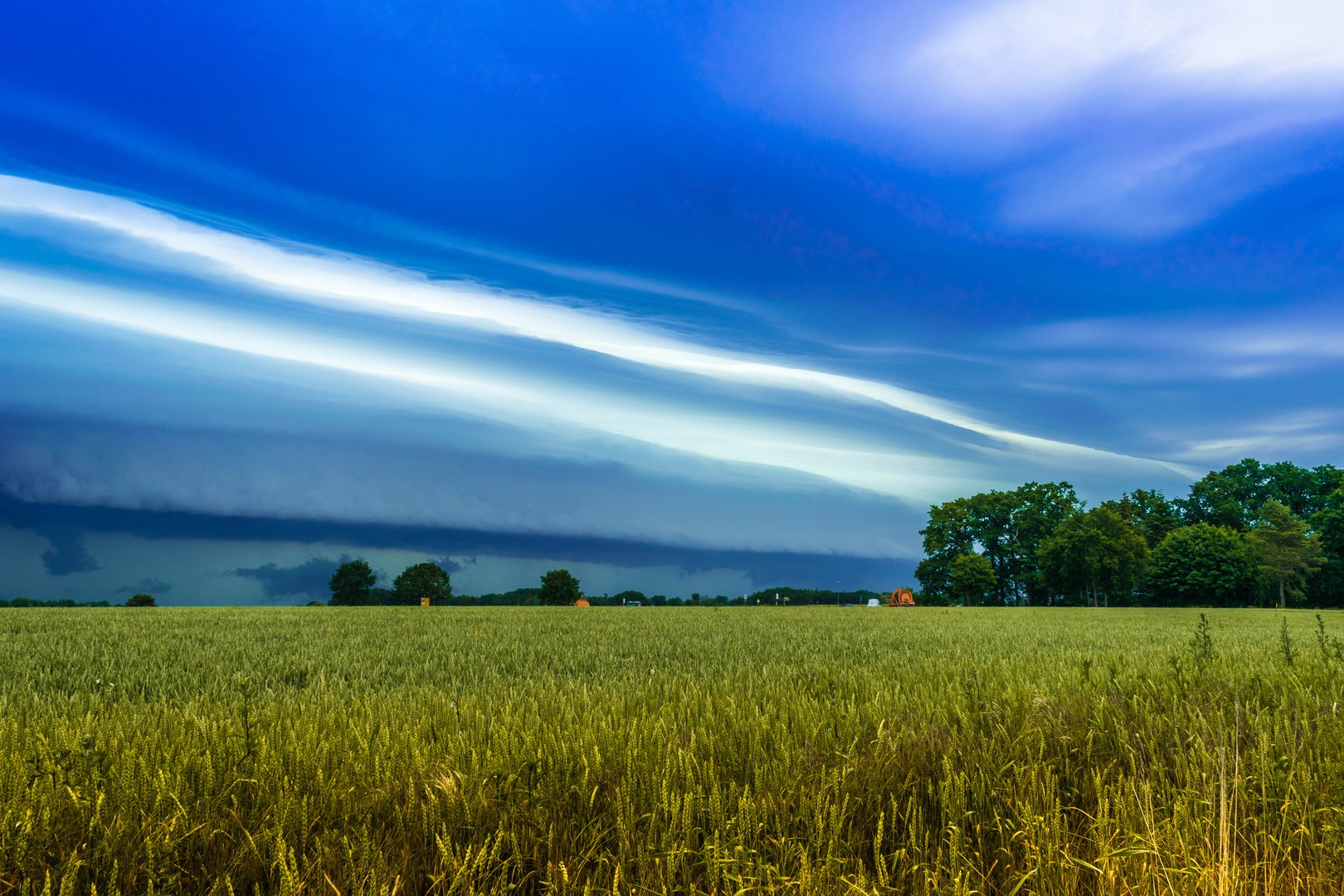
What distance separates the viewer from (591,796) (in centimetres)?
271

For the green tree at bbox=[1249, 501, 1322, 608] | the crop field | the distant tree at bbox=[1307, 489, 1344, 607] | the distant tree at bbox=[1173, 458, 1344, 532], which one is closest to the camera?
the crop field

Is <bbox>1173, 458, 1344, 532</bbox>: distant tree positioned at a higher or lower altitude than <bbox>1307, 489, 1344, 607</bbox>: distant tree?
higher

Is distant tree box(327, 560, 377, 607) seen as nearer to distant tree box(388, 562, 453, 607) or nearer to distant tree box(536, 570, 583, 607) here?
distant tree box(388, 562, 453, 607)

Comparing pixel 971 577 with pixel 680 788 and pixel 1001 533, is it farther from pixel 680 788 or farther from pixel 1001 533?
pixel 680 788

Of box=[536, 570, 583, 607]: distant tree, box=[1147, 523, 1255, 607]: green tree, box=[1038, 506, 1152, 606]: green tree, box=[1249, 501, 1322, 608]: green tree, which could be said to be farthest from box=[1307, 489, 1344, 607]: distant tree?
box=[536, 570, 583, 607]: distant tree

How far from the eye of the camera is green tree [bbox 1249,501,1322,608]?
62.7 metres

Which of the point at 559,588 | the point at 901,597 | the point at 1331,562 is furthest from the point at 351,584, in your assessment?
the point at 1331,562

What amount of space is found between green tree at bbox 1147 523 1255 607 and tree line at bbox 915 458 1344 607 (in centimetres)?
12

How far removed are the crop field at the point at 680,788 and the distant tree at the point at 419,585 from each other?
83.5 metres

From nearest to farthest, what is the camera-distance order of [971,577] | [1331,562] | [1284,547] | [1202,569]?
[1284,547] < [1331,562] < [1202,569] < [971,577]

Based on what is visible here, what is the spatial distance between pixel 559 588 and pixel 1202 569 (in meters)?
70.3

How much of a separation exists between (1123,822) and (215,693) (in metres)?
6.73

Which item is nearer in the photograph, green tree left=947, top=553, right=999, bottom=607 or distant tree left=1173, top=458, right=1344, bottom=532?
green tree left=947, top=553, right=999, bottom=607

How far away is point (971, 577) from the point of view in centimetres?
7756
